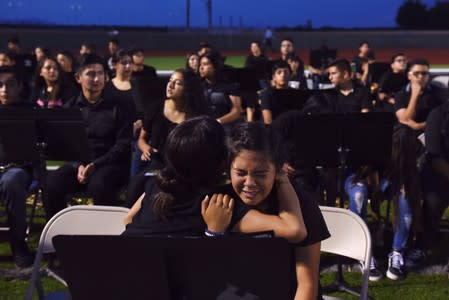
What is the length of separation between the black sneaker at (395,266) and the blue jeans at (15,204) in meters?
2.56

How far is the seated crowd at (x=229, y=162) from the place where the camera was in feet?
6.71

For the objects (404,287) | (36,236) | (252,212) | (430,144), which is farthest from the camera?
(36,236)

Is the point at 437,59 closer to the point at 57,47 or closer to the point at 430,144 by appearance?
the point at 57,47

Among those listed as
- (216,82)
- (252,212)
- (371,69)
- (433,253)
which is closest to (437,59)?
(371,69)

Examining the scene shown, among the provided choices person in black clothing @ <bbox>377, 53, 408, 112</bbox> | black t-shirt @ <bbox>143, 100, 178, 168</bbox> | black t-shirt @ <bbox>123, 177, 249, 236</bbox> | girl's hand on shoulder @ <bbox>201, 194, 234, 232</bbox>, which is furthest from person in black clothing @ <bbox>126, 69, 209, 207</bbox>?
person in black clothing @ <bbox>377, 53, 408, 112</bbox>

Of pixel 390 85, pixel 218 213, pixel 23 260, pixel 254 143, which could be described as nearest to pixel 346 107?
pixel 23 260

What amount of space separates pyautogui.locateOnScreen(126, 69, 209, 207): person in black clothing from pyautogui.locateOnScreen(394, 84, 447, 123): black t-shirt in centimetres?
222

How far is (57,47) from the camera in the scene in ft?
111

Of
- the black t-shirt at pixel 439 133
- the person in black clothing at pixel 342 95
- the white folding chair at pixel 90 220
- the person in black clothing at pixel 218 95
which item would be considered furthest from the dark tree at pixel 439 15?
the white folding chair at pixel 90 220

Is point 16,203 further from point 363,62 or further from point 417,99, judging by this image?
point 363,62

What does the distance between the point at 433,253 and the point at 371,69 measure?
19.5ft

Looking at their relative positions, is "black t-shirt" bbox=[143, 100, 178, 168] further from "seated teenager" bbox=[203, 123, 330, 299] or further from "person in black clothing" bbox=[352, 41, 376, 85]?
"person in black clothing" bbox=[352, 41, 376, 85]

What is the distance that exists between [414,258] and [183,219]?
120 inches

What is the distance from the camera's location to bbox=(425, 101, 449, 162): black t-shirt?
4.66m
